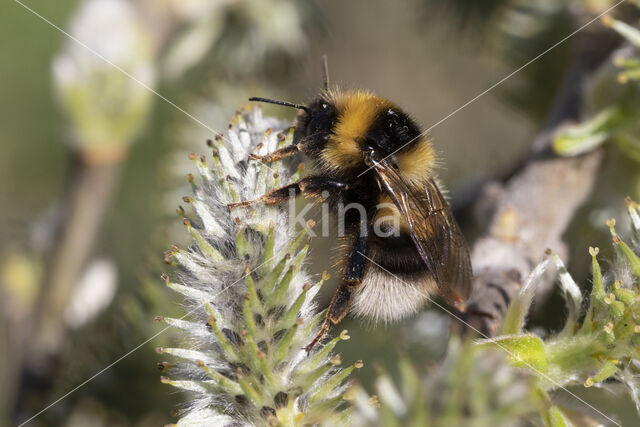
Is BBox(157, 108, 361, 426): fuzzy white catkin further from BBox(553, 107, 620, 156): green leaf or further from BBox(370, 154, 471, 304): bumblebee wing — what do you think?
BBox(553, 107, 620, 156): green leaf

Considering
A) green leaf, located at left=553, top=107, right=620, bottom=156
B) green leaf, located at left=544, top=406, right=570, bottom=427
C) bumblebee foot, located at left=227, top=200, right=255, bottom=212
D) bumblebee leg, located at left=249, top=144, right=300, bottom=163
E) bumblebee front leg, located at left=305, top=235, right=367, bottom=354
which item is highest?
bumblebee leg, located at left=249, top=144, right=300, bottom=163

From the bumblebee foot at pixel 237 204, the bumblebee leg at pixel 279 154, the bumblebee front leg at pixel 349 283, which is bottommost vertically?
the bumblebee front leg at pixel 349 283

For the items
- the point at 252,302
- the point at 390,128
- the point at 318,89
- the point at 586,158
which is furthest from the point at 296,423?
the point at 586,158

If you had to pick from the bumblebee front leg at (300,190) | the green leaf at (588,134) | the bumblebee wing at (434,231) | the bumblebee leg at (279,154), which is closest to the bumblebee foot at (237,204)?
the bumblebee front leg at (300,190)

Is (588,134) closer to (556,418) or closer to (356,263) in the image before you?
(356,263)

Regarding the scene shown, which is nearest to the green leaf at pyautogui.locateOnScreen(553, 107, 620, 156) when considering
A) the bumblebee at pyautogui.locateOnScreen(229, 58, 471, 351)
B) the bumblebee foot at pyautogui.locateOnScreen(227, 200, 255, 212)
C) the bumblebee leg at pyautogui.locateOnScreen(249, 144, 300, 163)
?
the bumblebee at pyautogui.locateOnScreen(229, 58, 471, 351)

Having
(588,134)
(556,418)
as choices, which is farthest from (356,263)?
(588,134)

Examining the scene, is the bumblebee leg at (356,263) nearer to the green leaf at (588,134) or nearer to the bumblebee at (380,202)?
the bumblebee at (380,202)

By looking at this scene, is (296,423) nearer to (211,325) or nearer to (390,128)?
(211,325)
